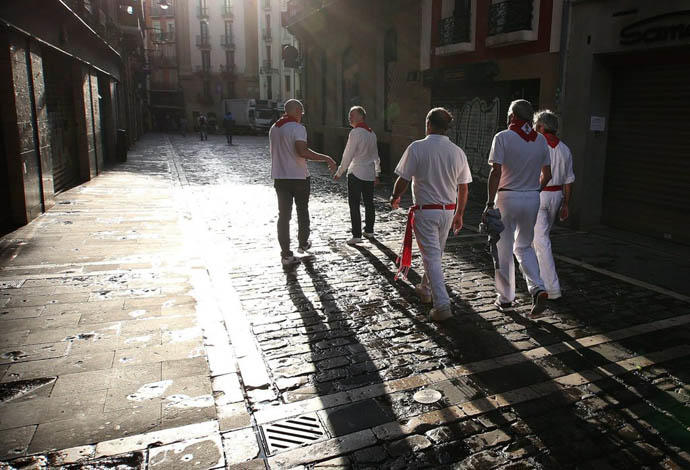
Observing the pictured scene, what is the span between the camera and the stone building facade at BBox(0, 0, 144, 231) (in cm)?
870

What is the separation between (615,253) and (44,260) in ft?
25.8

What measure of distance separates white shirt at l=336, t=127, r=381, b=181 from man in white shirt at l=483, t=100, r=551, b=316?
3.27 meters

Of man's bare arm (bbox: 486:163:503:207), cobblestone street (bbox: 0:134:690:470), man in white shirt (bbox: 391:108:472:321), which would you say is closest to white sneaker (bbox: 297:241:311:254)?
cobblestone street (bbox: 0:134:690:470)

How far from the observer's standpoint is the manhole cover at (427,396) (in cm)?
376

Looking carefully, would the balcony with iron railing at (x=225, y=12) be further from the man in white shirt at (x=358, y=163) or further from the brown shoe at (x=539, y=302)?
the brown shoe at (x=539, y=302)

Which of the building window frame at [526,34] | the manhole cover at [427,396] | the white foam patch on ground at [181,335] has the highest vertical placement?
the building window frame at [526,34]

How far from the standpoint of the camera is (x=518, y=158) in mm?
4891

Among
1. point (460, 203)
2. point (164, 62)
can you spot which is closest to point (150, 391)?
point (460, 203)

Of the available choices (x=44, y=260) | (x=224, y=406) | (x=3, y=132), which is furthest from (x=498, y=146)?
(x=3, y=132)

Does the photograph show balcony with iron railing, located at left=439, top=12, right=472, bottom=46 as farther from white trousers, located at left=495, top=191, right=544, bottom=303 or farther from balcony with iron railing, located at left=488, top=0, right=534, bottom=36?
white trousers, located at left=495, top=191, right=544, bottom=303

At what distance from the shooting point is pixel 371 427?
11.3 feet

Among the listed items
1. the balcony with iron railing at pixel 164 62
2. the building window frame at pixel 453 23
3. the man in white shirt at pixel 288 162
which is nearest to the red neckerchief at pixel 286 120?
the man in white shirt at pixel 288 162

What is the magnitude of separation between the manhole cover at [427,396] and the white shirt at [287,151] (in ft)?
12.4

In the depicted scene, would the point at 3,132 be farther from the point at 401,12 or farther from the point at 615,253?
the point at 401,12
